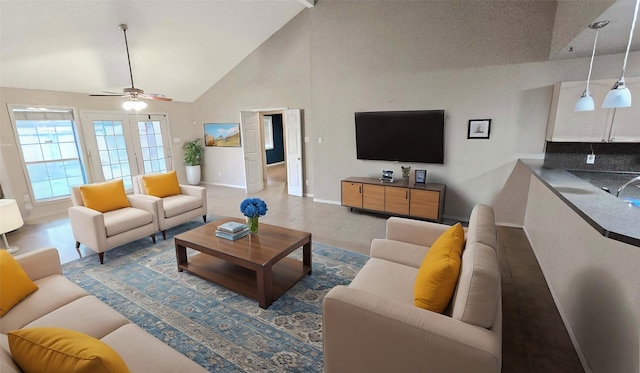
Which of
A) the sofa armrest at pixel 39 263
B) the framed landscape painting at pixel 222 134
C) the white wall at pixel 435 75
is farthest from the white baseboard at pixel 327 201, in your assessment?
the sofa armrest at pixel 39 263

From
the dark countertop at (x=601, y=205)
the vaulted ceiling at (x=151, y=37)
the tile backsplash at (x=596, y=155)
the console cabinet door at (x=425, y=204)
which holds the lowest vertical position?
the console cabinet door at (x=425, y=204)

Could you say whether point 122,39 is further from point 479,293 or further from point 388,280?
point 479,293

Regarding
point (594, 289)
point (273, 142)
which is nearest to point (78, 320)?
point (594, 289)

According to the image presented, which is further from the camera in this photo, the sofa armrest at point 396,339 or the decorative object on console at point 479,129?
the decorative object on console at point 479,129

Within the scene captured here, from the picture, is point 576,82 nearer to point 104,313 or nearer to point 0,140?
point 104,313

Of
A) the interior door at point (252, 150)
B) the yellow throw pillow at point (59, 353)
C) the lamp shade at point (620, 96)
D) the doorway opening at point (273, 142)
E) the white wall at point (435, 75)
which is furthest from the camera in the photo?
the doorway opening at point (273, 142)

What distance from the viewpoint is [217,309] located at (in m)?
2.45

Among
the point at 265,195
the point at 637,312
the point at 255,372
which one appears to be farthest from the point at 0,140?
the point at 637,312

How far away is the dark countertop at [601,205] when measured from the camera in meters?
1.45

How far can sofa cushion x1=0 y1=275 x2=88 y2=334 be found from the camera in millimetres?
1667

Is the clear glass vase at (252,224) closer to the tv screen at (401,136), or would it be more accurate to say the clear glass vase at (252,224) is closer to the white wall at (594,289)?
the white wall at (594,289)

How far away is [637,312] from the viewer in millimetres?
1365

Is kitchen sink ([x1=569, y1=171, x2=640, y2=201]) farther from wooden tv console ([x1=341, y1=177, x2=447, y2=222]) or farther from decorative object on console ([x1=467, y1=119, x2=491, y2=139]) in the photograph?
wooden tv console ([x1=341, y1=177, x2=447, y2=222])

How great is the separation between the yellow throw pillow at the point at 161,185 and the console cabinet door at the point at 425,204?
12.2ft
